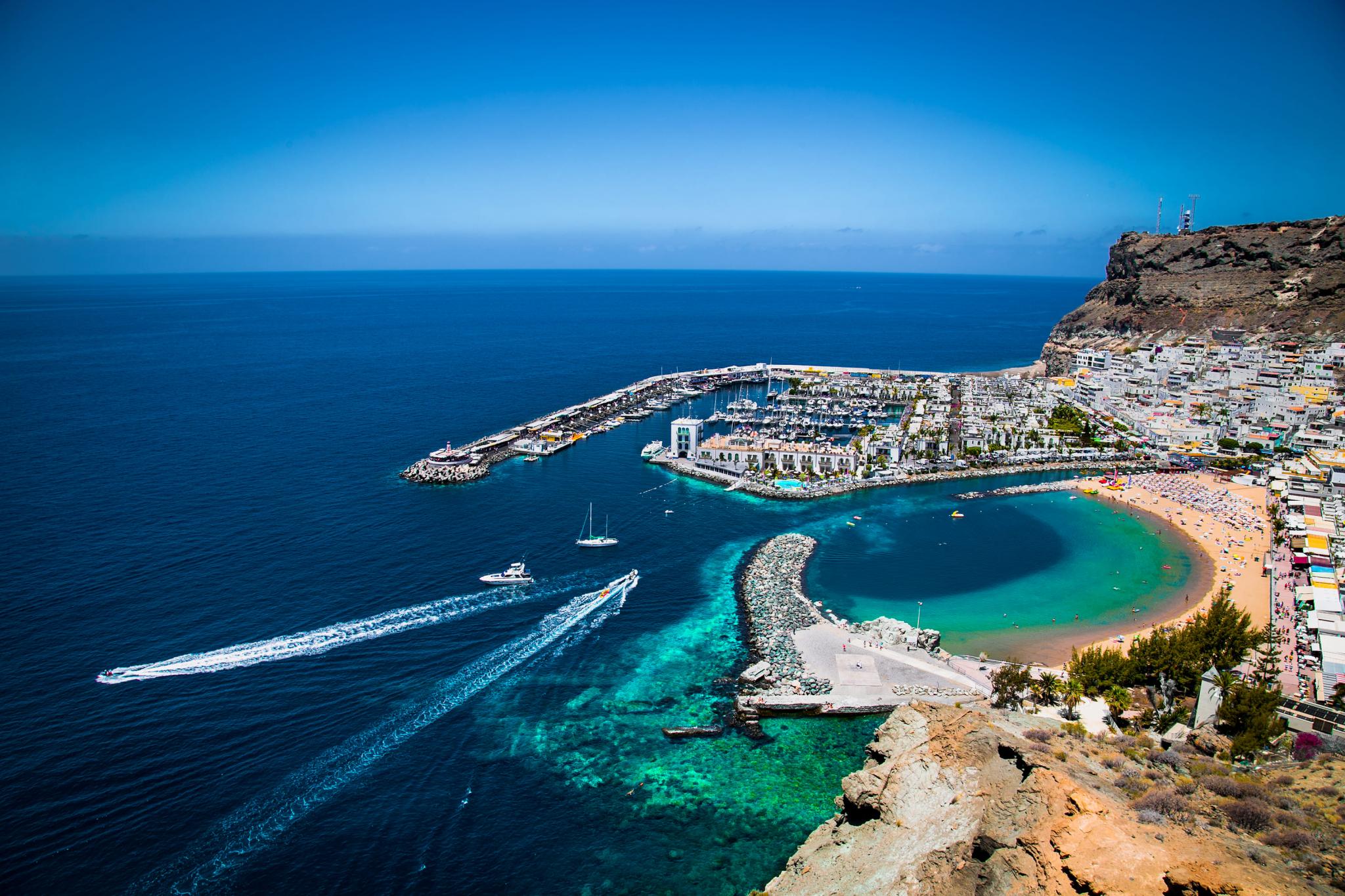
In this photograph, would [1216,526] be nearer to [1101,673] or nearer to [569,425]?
[1101,673]

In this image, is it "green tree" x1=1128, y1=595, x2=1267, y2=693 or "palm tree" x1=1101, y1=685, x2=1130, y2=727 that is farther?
"green tree" x1=1128, y1=595, x2=1267, y2=693

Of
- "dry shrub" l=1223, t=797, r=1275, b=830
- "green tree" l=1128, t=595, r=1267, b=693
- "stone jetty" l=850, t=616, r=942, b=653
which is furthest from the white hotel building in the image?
"dry shrub" l=1223, t=797, r=1275, b=830

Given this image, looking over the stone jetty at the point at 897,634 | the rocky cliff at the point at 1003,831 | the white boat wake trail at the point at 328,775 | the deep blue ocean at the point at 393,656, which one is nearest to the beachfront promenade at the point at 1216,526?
the deep blue ocean at the point at 393,656

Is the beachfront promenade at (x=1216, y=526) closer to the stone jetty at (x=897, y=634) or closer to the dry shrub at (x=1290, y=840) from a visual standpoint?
the stone jetty at (x=897, y=634)

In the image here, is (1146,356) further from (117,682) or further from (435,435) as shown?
(117,682)

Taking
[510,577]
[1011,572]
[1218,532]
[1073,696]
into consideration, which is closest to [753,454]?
[1011,572]

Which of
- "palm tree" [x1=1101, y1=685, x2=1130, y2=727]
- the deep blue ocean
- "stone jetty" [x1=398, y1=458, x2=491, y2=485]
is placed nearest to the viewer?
the deep blue ocean

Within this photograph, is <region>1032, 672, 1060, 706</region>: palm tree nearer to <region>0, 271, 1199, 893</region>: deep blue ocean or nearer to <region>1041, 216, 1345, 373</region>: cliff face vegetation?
<region>0, 271, 1199, 893</region>: deep blue ocean
